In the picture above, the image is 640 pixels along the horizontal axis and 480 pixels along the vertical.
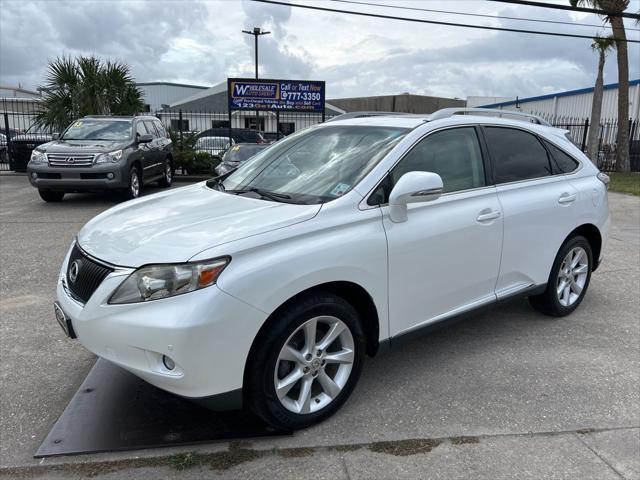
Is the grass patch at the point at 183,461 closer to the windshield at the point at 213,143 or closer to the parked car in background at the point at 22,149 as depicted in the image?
the parked car in background at the point at 22,149

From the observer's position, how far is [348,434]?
2.96 meters


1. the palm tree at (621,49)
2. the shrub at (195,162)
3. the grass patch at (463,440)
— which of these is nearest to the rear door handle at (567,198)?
the grass patch at (463,440)

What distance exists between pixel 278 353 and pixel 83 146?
356 inches

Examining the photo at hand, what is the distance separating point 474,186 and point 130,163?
8463 mm

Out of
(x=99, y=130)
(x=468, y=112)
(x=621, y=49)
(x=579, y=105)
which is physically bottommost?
(x=99, y=130)

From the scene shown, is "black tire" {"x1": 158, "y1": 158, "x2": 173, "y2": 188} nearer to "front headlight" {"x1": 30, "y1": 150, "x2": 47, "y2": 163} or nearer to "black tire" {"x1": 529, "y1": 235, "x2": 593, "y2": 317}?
"front headlight" {"x1": 30, "y1": 150, "x2": 47, "y2": 163}

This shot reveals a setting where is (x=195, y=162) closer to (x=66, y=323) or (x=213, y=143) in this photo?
(x=213, y=143)

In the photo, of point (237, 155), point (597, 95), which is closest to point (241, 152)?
point (237, 155)

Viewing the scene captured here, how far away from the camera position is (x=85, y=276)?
2.84 metres

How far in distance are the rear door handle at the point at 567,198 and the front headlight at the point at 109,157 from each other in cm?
843

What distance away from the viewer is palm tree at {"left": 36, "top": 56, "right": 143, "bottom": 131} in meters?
15.6

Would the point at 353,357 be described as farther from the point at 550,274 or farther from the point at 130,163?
the point at 130,163

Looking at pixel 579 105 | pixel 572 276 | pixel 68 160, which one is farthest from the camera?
pixel 579 105

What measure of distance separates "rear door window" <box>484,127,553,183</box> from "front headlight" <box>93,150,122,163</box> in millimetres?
Result: 8163
